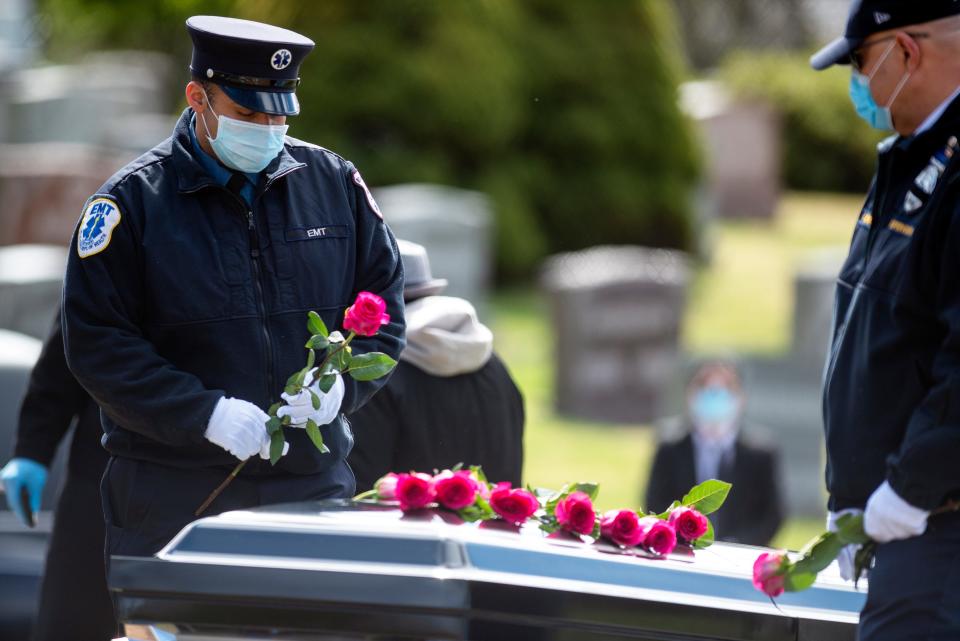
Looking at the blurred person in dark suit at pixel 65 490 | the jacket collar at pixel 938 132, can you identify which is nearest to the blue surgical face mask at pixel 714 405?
the blurred person in dark suit at pixel 65 490

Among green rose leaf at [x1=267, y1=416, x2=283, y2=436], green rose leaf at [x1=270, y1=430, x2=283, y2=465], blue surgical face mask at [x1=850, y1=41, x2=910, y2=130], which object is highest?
blue surgical face mask at [x1=850, y1=41, x2=910, y2=130]

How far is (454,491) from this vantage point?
9.79 ft

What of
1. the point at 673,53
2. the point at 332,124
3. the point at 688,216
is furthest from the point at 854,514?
the point at 673,53

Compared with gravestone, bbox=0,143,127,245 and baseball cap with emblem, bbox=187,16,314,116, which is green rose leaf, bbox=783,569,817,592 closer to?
baseball cap with emblem, bbox=187,16,314,116

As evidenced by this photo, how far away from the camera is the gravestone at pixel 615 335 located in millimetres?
10344

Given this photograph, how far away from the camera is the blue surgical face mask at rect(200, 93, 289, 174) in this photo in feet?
10.3

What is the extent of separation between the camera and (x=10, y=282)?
23.5ft

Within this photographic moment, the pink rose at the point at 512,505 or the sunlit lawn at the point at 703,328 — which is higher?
the pink rose at the point at 512,505

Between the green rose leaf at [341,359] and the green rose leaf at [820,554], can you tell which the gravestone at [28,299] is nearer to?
the green rose leaf at [341,359]

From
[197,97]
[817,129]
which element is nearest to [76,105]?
[817,129]

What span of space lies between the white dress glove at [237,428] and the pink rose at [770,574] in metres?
1.01

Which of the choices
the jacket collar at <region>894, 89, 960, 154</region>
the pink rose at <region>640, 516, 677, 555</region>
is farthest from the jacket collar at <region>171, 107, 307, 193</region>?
the jacket collar at <region>894, 89, 960, 154</region>

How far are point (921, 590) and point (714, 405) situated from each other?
3393 millimetres

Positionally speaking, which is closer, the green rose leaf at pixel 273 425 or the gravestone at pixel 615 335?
the green rose leaf at pixel 273 425
